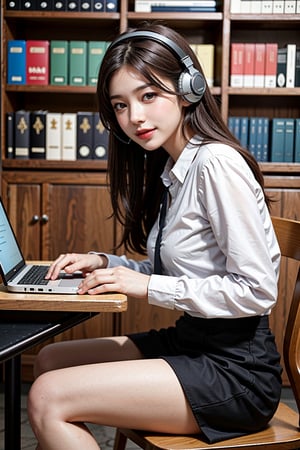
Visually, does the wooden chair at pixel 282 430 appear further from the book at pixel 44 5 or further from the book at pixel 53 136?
the book at pixel 44 5

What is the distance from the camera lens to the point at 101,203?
9.78 ft

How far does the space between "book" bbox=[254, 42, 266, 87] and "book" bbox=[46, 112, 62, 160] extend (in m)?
0.87

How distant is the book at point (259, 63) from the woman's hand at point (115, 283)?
5.84 feet

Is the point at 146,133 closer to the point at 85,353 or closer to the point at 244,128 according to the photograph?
the point at 85,353

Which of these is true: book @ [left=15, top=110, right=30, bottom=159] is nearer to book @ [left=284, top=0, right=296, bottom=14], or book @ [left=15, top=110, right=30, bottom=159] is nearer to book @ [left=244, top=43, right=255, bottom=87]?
book @ [left=244, top=43, right=255, bottom=87]

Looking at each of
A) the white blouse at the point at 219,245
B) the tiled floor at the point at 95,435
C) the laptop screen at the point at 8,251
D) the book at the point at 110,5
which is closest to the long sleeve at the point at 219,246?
the white blouse at the point at 219,245

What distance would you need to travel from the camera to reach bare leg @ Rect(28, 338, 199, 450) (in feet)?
4.23

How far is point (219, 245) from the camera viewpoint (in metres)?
1.44

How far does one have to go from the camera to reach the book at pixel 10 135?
3.01 metres

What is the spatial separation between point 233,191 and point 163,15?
67.8 inches

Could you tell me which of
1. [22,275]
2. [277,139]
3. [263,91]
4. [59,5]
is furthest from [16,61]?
[22,275]

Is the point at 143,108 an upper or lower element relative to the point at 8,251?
upper

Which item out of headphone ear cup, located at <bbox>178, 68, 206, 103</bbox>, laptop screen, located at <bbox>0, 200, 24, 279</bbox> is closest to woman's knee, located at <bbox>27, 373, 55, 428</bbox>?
laptop screen, located at <bbox>0, 200, 24, 279</bbox>

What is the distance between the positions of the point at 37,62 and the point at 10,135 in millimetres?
337
